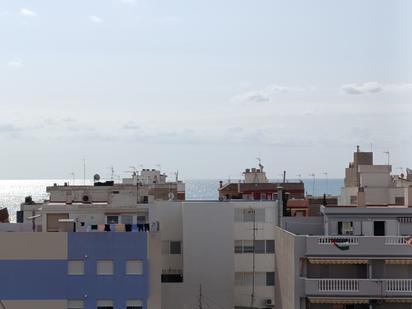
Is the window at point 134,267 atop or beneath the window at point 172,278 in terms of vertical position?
atop

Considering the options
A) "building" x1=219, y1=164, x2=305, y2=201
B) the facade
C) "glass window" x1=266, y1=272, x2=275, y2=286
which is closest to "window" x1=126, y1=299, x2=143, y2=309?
the facade

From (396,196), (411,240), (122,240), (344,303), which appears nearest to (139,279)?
(122,240)

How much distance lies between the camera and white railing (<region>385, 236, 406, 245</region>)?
31969mm

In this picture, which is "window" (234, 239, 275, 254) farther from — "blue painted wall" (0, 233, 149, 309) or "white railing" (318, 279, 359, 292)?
"white railing" (318, 279, 359, 292)

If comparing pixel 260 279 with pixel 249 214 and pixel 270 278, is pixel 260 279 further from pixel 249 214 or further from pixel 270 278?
pixel 249 214

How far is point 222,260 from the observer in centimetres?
4122

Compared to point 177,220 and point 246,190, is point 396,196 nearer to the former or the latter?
point 177,220

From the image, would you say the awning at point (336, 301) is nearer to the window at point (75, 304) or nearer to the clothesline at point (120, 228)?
the clothesline at point (120, 228)

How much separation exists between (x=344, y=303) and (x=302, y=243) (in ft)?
9.09

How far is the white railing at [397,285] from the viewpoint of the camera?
31906 millimetres

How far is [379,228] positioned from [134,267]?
32.7 feet

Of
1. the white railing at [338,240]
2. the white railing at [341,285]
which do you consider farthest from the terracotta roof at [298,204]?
the white railing at [341,285]

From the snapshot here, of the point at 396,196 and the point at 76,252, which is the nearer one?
the point at 76,252

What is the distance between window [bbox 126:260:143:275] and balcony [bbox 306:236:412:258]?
712cm
